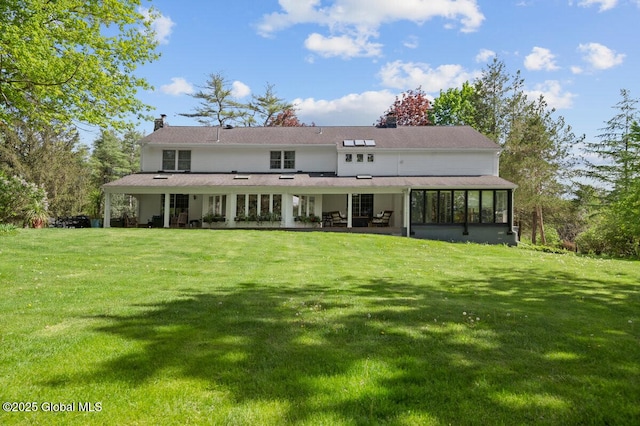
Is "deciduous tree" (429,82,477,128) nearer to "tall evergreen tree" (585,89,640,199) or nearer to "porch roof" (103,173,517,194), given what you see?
"tall evergreen tree" (585,89,640,199)

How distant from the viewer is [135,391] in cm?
297

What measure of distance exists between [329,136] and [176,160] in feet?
34.5

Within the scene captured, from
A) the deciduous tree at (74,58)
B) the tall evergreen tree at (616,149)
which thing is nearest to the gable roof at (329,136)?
the deciduous tree at (74,58)

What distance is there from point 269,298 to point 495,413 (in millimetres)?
4179

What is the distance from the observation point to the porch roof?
22.0m

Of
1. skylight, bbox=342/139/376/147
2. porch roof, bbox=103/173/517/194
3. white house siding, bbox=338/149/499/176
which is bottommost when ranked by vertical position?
porch roof, bbox=103/173/517/194

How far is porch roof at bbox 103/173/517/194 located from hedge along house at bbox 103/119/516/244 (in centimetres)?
6

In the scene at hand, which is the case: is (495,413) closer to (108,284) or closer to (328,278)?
(328,278)

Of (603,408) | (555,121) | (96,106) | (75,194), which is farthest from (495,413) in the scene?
(555,121)

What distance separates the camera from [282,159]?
26281 millimetres

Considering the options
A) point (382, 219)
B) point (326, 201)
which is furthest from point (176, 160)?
point (382, 219)

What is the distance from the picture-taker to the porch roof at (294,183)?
22.0 metres

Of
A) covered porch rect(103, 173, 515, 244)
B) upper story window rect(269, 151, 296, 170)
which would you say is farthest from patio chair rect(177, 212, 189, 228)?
upper story window rect(269, 151, 296, 170)

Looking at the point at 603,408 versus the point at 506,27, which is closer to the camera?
the point at 603,408
